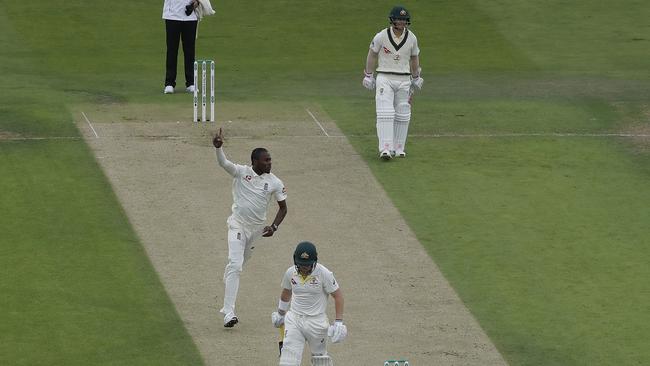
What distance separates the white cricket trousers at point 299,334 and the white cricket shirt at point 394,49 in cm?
807

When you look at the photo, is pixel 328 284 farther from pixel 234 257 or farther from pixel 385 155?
pixel 385 155

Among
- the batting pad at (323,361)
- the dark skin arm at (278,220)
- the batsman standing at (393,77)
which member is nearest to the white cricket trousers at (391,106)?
the batsman standing at (393,77)

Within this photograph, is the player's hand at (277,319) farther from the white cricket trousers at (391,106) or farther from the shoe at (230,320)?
the white cricket trousers at (391,106)

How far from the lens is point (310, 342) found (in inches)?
577

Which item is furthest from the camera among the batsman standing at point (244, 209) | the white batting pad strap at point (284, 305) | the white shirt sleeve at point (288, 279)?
the batsman standing at point (244, 209)

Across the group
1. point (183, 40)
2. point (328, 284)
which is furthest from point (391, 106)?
point (328, 284)

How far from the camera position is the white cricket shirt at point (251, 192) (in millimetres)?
16438

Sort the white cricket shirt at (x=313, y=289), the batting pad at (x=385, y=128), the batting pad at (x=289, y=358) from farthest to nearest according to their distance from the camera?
the batting pad at (x=385, y=128), the white cricket shirt at (x=313, y=289), the batting pad at (x=289, y=358)

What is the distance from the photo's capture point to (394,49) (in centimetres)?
2197

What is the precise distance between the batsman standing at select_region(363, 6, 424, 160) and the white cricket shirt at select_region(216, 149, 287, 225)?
5864 millimetres

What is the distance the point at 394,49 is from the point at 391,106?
2.81ft

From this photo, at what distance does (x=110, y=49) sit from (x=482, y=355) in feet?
49.6

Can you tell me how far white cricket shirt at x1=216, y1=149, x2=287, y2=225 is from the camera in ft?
53.9

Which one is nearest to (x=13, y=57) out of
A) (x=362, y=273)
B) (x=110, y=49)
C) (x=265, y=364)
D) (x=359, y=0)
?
(x=110, y=49)
